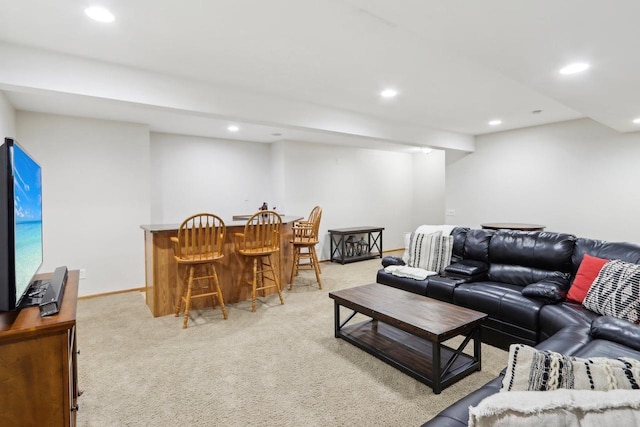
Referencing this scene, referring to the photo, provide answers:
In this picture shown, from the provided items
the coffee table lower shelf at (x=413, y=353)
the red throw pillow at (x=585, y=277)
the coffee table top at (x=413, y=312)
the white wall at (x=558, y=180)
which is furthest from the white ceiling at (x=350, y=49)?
the coffee table lower shelf at (x=413, y=353)

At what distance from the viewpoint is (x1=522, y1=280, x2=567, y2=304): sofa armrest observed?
2.55 meters

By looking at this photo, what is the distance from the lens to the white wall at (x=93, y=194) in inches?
161

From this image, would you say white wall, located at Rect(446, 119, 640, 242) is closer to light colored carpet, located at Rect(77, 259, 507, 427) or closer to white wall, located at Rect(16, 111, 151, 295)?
light colored carpet, located at Rect(77, 259, 507, 427)

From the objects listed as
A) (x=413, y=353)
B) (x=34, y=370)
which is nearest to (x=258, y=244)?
(x=413, y=353)

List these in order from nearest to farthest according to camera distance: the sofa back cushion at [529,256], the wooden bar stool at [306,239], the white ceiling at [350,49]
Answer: the white ceiling at [350,49]
the sofa back cushion at [529,256]
the wooden bar stool at [306,239]

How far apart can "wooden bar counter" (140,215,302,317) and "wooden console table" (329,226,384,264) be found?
261 cm

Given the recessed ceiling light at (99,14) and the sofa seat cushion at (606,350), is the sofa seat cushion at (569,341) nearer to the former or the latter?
the sofa seat cushion at (606,350)

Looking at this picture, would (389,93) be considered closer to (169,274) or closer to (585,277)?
(585,277)

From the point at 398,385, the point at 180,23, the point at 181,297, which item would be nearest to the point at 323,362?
the point at 398,385

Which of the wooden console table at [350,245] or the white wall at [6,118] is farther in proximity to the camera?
the wooden console table at [350,245]

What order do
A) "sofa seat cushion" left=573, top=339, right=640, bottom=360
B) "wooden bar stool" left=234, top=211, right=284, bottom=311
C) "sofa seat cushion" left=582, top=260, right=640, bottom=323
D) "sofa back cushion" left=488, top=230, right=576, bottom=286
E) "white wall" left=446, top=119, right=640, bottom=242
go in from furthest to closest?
"white wall" left=446, top=119, right=640, bottom=242, "wooden bar stool" left=234, top=211, right=284, bottom=311, "sofa back cushion" left=488, top=230, right=576, bottom=286, "sofa seat cushion" left=582, top=260, right=640, bottom=323, "sofa seat cushion" left=573, top=339, right=640, bottom=360

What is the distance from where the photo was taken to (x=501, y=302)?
2.74 metres

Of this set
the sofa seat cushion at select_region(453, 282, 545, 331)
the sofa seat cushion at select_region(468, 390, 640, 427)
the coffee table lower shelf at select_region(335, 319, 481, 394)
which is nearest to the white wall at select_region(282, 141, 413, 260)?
the coffee table lower shelf at select_region(335, 319, 481, 394)

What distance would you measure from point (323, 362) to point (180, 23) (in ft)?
8.41
